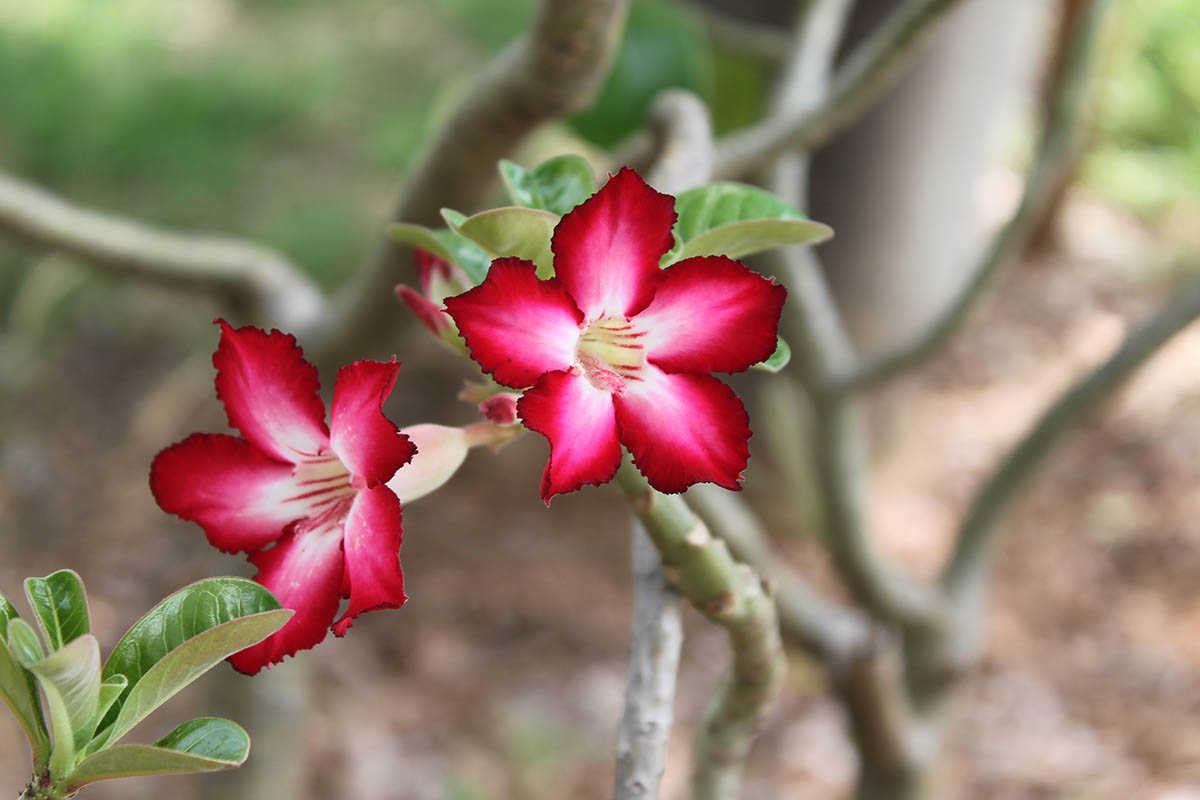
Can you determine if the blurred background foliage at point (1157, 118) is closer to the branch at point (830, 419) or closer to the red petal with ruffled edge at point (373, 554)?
the branch at point (830, 419)

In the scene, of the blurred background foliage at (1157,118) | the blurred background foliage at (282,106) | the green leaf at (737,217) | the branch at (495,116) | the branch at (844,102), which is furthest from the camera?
the blurred background foliage at (1157,118)

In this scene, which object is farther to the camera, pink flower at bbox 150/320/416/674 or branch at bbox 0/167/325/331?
branch at bbox 0/167/325/331

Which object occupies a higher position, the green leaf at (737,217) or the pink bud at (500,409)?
the green leaf at (737,217)

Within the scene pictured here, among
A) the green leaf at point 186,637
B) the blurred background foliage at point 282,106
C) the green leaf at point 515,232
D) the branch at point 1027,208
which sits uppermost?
the blurred background foliage at point 282,106

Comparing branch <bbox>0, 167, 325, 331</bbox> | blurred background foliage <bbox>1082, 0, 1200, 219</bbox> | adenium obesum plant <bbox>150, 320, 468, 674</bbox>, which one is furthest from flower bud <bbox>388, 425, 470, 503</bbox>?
blurred background foliage <bbox>1082, 0, 1200, 219</bbox>

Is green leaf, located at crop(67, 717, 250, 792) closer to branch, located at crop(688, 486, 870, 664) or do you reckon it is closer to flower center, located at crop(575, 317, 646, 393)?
flower center, located at crop(575, 317, 646, 393)

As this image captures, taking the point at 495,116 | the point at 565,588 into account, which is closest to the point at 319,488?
the point at 495,116

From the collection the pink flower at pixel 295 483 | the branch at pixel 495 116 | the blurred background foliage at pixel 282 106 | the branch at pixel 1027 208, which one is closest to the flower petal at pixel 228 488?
the pink flower at pixel 295 483
